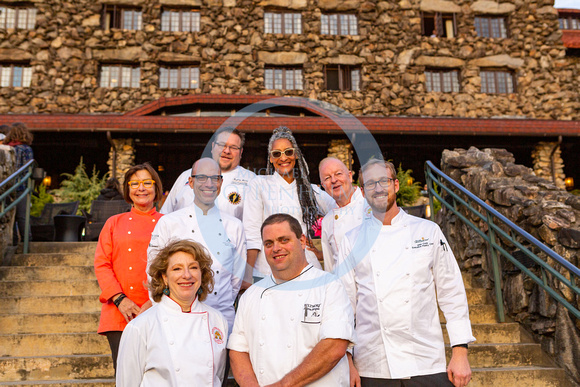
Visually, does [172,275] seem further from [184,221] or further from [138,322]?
[184,221]

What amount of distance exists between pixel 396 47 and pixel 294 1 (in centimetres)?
388

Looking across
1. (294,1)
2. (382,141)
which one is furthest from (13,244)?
(294,1)

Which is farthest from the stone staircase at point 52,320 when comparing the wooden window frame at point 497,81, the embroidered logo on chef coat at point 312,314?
the wooden window frame at point 497,81

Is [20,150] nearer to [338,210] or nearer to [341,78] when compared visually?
[338,210]

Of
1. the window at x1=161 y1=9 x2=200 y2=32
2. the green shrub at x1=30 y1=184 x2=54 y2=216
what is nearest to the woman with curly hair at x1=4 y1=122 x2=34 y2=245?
the green shrub at x1=30 y1=184 x2=54 y2=216

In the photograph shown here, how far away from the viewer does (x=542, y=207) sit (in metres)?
4.53

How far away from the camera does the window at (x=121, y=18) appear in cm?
1580

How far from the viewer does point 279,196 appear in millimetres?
3510

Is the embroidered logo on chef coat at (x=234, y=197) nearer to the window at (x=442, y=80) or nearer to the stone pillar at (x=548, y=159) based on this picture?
the stone pillar at (x=548, y=159)

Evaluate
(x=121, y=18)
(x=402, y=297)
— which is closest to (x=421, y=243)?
(x=402, y=297)

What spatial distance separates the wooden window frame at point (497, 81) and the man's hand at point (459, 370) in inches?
622

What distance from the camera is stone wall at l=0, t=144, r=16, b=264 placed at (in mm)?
5637

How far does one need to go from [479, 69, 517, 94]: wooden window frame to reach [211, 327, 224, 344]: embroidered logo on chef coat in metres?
16.3

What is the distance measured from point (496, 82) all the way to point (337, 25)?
19.7 feet
